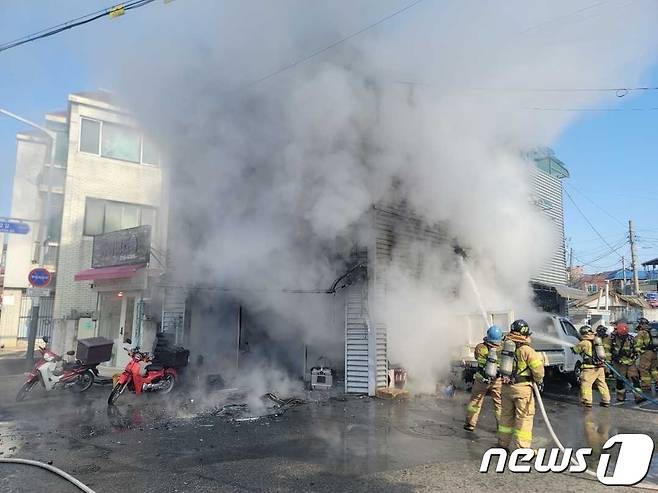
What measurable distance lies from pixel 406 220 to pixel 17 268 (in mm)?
17447

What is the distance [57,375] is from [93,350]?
28.2 inches

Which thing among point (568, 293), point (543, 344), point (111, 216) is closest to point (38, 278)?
point (111, 216)

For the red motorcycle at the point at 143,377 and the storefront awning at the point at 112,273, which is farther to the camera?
the storefront awning at the point at 112,273

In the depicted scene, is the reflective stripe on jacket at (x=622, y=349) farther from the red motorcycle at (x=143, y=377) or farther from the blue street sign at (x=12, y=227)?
the blue street sign at (x=12, y=227)

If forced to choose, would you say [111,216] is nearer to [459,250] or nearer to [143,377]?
[143,377]

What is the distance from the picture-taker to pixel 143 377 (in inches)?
329

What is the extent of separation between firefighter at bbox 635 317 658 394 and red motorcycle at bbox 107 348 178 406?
345 inches

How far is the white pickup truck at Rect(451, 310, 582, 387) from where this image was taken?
353 inches

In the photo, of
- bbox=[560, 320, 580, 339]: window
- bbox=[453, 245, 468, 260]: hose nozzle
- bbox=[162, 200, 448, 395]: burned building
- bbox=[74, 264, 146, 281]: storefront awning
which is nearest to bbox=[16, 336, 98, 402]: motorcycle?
bbox=[162, 200, 448, 395]: burned building

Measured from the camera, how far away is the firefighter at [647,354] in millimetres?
8930

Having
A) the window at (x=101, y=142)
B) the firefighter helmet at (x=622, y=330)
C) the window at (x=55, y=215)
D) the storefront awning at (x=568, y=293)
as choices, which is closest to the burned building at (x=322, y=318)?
the firefighter helmet at (x=622, y=330)

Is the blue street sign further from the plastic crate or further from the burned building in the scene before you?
the plastic crate

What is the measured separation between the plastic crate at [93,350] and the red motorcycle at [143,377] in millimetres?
805

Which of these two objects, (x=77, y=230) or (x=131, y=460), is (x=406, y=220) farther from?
(x=77, y=230)
